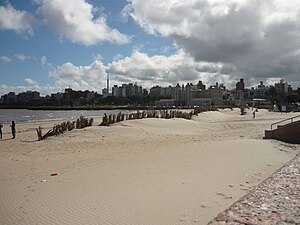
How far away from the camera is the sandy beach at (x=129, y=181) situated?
601 centimetres

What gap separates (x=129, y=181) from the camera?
8.46 metres

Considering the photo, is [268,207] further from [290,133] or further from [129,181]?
[290,133]

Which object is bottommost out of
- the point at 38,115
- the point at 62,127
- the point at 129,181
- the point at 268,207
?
the point at 38,115

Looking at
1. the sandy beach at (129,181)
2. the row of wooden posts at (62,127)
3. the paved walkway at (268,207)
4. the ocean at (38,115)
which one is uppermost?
the row of wooden posts at (62,127)

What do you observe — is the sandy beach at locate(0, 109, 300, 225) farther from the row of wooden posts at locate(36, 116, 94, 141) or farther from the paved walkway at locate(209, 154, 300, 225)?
the row of wooden posts at locate(36, 116, 94, 141)

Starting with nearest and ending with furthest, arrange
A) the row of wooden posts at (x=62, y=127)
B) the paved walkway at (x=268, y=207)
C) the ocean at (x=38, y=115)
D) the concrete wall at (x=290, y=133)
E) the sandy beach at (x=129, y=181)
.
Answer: the paved walkway at (x=268, y=207), the sandy beach at (x=129, y=181), the concrete wall at (x=290, y=133), the row of wooden posts at (x=62, y=127), the ocean at (x=38, y=115)

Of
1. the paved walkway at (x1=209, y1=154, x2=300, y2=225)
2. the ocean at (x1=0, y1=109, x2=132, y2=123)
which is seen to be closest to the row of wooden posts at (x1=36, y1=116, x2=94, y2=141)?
the paved walkway at (x1=209, y1=154, x2=300, y2=225)

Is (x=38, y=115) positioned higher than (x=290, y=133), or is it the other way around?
(x=290, y=133)

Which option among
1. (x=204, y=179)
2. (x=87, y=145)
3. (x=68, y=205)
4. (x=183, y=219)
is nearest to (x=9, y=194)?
(x=68, y=205)

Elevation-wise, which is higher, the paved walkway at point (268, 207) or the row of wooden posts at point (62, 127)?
the row of wooden posts at point (62, 127)

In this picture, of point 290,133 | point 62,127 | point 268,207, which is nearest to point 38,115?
point 62,127

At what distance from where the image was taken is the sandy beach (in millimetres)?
6012

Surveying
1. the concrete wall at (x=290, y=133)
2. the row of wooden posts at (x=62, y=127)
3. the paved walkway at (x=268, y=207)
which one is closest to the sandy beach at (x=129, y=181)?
the paved walkway at (x=268, y=207)

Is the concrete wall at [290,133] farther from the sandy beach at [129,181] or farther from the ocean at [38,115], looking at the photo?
the ocean at [38,115]
